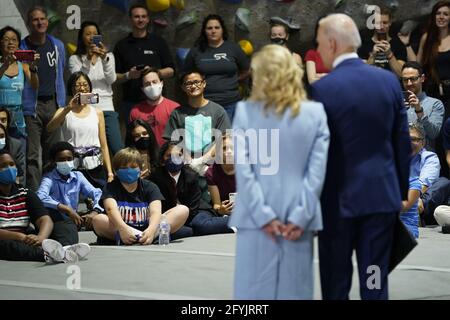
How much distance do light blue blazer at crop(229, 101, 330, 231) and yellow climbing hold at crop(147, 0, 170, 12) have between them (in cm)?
662

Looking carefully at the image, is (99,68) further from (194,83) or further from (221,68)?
(221,68)

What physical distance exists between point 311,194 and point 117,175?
357 centimetres

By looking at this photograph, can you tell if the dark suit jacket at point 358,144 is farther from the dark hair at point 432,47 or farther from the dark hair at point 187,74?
the dark hair at point 432,47

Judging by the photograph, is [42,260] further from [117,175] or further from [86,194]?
[86,194]

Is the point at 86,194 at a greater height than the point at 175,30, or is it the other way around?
the point at 175,30

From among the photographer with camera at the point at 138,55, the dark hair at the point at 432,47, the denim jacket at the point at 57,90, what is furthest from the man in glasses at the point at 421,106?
the denim jacket at the point at 57,90

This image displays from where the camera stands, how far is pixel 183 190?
8555 millimetres

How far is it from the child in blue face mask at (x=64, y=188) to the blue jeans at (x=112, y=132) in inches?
43.2

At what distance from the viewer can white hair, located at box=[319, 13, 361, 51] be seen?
4.70m

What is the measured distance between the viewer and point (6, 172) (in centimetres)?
729

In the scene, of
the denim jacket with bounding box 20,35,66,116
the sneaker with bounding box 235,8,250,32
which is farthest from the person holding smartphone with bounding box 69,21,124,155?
the sneaker with bounding box 235,8,250,32

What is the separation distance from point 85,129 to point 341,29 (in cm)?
496

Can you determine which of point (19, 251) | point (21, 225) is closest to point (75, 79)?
point (21, 225)
